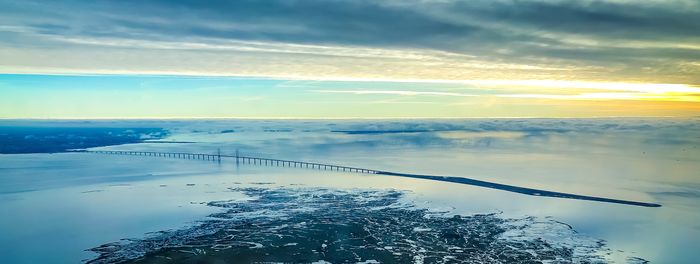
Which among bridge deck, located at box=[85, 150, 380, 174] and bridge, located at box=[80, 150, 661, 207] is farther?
bridge deck, located at box=[85, 150, 380, 174]

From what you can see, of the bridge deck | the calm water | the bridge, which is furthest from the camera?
the bridge deck

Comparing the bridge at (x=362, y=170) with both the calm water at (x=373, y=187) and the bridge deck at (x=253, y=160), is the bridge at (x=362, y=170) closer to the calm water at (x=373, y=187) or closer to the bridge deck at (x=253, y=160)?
the bridge deck at (x=253, y=160)

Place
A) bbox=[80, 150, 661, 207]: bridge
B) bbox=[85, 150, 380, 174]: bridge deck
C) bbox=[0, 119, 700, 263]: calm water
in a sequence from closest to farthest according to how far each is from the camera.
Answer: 1. bbox=[0, 119, 700, 263]: calm water
2. bbox=[80, 150, 661, 207]: bridge
3. bbox=[85, 150, 380, 174]: bridge deck

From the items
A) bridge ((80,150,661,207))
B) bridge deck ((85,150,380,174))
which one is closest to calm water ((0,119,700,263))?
bridge ((80,150,661,207))

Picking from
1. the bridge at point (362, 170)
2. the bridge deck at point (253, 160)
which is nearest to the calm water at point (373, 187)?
the bridge at point (362, 170)

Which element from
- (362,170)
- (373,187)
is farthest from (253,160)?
(373,187)

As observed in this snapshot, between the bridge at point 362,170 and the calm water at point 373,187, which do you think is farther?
the bridge at point 362,170

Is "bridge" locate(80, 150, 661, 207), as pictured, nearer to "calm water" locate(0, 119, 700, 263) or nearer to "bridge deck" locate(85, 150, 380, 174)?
"bridge deck" locate(85, 150, 380, 174)

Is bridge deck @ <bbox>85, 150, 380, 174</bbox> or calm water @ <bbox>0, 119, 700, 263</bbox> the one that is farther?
bridge deck @ <bbox>85, 150, 380, 174</bbox>

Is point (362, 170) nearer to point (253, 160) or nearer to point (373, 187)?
point (373, 187)

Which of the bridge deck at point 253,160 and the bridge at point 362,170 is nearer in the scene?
the bridge at point 362,170

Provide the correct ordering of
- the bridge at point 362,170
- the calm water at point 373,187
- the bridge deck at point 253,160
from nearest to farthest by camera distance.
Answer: the calm water at point 373,187, the bridge at point 362,170, the bridge deck at point 253,160

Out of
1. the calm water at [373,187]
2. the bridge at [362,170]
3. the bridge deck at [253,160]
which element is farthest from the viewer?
the bridge deck at [253,160]
